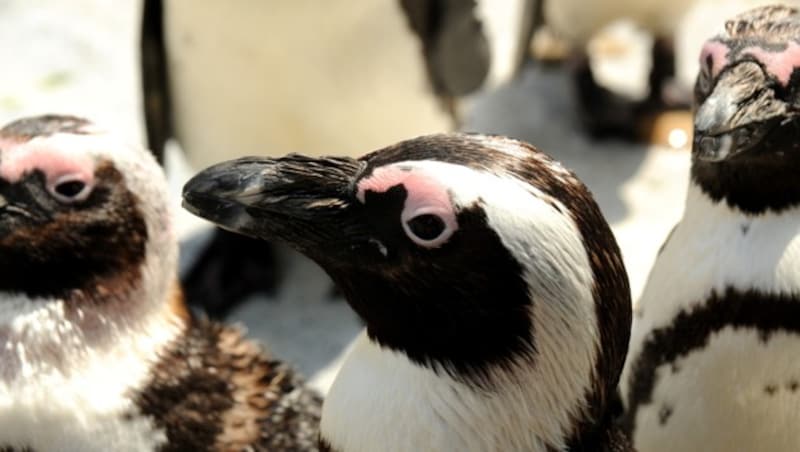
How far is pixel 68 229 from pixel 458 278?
0.58m

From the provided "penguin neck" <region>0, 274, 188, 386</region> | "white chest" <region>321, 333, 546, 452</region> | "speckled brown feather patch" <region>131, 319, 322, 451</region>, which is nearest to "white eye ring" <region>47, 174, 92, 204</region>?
"penguin neck" <region>0, 274, 188, 386</region>

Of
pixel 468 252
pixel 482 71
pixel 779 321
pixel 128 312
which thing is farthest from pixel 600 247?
pixel 482 71

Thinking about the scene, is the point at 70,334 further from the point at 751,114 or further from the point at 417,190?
the point at 751,114

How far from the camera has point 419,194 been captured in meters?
1.22

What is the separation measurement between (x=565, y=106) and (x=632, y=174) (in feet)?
1.36

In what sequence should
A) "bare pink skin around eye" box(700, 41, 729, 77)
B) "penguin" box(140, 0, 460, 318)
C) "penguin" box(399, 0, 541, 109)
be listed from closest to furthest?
"bare pink skin around eye" box(700, 41, 729, 77), "penguin" box(140, 0, 460, 318), "penguin" box(399, 0, 541, 109)

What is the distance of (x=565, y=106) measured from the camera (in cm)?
355

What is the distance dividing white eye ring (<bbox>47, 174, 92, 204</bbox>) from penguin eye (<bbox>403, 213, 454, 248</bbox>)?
526 millimetres

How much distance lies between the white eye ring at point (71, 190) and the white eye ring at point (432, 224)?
52 cm

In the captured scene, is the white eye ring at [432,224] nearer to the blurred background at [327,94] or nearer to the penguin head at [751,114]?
the penguin head at [751,114]

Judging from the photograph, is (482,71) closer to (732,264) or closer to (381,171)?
(732,264)

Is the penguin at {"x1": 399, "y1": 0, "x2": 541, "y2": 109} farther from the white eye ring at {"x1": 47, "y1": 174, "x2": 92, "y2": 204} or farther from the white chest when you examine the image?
the white chest

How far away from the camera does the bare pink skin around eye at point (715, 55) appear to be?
4.97 ft

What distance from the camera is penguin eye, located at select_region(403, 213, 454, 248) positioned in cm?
123
